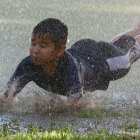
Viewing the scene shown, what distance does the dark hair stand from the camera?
6.21 meters

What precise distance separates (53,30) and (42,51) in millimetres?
260

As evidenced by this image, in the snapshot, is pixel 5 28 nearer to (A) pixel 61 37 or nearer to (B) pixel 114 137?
(A) pixel 61 37

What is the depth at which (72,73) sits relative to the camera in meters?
6.13

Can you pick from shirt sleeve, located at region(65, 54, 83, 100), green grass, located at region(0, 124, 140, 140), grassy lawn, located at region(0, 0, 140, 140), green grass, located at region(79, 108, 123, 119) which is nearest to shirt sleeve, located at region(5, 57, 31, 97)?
shirt sleeve, located at region(65, 54, 83, 100)

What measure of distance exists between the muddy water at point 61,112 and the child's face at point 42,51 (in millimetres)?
396

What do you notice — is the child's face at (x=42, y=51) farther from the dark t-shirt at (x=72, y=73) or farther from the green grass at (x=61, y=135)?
the green grass at (x=61, y=135)

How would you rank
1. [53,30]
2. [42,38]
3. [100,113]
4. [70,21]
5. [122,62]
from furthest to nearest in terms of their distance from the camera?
[70,21] < [122,62] < [53,30] < [42,38] < [100,113]

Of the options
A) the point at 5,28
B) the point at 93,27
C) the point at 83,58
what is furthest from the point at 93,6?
the point at 83,58

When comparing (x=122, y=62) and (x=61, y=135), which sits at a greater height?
(x=122, y=62)

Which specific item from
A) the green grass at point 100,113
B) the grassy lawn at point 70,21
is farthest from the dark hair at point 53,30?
the grassy lawn at point 70,21

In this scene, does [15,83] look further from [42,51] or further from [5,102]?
[42,51]

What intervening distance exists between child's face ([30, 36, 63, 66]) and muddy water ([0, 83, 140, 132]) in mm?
396

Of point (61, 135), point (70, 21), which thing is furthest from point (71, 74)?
point (70, 21)

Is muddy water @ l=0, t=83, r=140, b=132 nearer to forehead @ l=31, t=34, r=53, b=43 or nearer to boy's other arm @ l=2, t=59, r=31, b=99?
boy's other arm @ l=2, t=59, r=31, b=99
